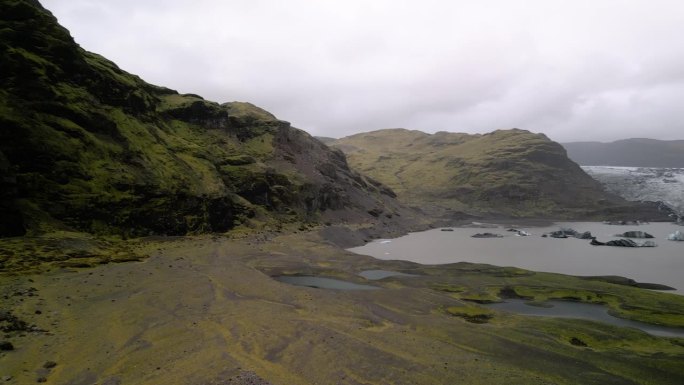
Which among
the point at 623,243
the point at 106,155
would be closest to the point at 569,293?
the point at 623,243

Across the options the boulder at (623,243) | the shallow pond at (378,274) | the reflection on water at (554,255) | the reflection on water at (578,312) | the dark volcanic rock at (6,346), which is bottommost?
the reflection on water at (578,312)

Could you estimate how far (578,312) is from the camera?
34594mm

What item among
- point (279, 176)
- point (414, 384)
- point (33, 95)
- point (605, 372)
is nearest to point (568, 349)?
point (605, 372)

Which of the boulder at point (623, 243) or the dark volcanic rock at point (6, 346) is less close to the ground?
the dark volcanic rock at point (6, 346)

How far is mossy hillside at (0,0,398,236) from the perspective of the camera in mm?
48344

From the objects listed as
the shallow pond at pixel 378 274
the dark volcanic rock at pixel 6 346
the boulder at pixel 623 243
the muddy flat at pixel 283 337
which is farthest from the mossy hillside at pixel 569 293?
the boulder at pixel 623 243

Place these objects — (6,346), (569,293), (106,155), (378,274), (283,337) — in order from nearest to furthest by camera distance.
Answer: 1. (6,346)
2. (283,337)
3. (569,293)
4. (378,274)
5. (106,155)

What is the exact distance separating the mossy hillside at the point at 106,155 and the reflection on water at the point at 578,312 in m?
47.2

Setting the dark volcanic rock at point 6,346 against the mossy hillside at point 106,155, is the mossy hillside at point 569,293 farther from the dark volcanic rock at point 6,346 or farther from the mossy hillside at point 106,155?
the mossy hillside at point 106,155

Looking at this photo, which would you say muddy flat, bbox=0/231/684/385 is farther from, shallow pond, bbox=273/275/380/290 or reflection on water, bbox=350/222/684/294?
reflection on water, bbox=350/222/684/294

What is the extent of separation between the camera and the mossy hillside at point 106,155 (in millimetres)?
48344

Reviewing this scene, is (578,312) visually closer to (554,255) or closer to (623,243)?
(554,255)

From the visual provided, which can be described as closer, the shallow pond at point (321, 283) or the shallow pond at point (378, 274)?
the shallow pond at point (321, 283)

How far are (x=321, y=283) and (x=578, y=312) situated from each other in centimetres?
2341
